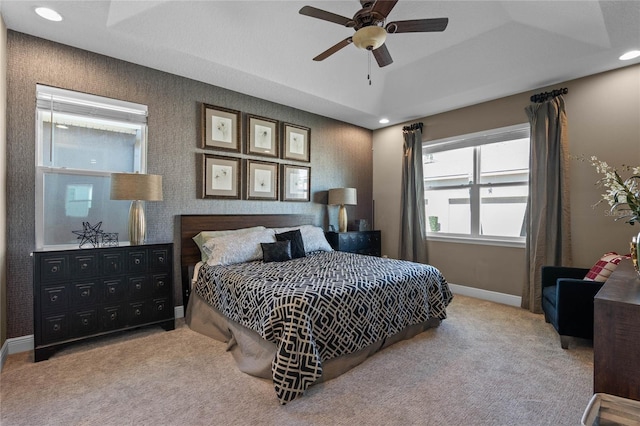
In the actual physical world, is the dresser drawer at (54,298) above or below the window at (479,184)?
below

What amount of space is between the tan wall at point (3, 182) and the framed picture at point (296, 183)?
2.85 m

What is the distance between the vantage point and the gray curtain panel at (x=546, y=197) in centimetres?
351

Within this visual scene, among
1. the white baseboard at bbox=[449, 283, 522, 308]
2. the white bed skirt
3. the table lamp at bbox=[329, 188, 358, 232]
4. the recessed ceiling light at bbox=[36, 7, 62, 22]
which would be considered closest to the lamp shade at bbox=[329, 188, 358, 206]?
the table lamp at bbox=[329, 188, 358, 232]

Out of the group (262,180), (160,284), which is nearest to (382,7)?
(262,180)

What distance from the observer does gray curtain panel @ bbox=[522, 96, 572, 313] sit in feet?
11.5

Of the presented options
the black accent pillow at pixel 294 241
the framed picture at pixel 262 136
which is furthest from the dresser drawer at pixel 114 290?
the framed picture at pixel 262 136

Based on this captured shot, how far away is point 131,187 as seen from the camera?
2812mm

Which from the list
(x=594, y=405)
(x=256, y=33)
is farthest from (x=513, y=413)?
(x=256, y=33)

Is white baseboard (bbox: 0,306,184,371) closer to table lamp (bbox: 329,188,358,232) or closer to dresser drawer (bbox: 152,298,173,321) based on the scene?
dresser drawer (bbox: 152,298,173,321)

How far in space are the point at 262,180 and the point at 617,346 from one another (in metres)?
3.74

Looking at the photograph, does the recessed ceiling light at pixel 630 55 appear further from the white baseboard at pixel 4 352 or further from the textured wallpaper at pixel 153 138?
the white baseboard at pixel 4 352

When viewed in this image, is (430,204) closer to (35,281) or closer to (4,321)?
(35,281)

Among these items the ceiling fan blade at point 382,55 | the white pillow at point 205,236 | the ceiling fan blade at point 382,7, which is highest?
the ceiling fan blade at point 382,7

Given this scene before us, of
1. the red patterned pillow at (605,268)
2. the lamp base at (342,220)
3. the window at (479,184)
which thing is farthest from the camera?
the lamp base at (342,220)
